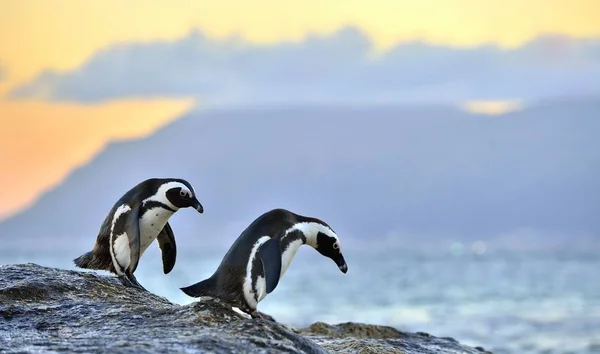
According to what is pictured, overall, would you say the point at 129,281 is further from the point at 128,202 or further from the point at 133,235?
the point at 128,202

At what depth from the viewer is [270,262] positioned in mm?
6977

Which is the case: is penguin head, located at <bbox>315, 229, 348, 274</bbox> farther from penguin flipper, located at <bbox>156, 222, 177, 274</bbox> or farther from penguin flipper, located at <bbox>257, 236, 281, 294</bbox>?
penguin flipper, located at <bbox>156, 222, 177, 274</bbox>

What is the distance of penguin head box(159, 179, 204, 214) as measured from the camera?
327 inches

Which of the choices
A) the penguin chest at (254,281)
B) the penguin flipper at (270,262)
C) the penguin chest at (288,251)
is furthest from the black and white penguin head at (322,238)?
the penguin chest at (254,281)

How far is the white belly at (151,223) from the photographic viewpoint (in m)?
8.47

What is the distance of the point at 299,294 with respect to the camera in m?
35.2

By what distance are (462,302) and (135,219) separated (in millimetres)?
24276

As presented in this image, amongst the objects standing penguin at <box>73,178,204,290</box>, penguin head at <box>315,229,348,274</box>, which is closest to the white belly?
standing penguin at <box>73,178,204,290</box>

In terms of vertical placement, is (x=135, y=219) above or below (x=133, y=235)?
above

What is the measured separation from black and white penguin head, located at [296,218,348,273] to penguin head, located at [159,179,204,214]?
107 centimetres

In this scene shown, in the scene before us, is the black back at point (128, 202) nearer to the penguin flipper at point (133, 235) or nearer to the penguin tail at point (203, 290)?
the penguin flipper at point (133, 235)

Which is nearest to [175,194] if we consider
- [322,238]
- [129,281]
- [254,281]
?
[129,281]

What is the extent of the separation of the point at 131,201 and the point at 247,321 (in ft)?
8.55

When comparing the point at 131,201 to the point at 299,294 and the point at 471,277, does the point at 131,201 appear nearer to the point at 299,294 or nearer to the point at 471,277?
the point at 299,294
